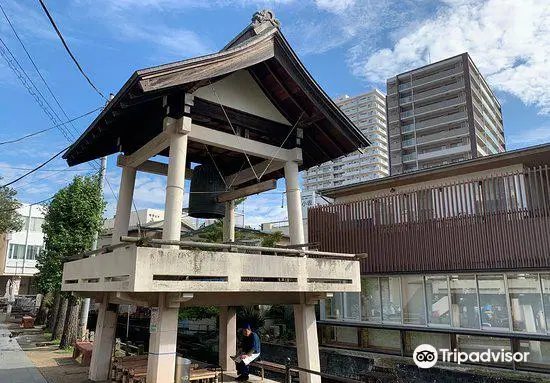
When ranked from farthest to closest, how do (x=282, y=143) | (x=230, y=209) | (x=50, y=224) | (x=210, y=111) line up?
1. (x=50, y=224)
2. (x=230, y=209)
3. (x=282, y=143)
4. (x=210, y=111)

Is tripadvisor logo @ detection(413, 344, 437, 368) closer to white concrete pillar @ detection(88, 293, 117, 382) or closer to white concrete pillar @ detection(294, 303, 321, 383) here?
white concrete pillar @ detection(294, 303, 321, 383)

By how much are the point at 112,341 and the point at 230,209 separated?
16.0 ft

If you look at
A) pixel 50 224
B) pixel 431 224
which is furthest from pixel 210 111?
pixel 50 224

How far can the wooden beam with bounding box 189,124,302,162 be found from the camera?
9680 mm

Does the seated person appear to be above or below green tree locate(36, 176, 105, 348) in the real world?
below

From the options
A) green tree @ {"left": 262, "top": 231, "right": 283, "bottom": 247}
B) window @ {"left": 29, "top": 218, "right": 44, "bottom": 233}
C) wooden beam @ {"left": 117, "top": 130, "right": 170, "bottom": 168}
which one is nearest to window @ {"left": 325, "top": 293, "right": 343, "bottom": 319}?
green tree @ {"left": 262, "top": 231, "right": 283, "bottom": 247}

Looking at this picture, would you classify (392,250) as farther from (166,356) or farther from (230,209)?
(166,356)

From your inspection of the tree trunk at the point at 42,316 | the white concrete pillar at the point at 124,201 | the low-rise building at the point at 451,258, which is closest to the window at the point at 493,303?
the low-rise building at the point at 451,258

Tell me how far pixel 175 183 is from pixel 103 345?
5.29m

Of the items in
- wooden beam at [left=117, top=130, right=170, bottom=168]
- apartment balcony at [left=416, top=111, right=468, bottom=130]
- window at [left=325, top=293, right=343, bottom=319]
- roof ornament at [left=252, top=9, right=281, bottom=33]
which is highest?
apartment balcony at [left=416, top=111, right=468, bottom=130]

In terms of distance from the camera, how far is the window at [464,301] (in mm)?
15586

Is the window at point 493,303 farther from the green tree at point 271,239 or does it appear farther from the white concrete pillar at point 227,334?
the green tree at point 271,239

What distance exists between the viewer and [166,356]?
7.98m

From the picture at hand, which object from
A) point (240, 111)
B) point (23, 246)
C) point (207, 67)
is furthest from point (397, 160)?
point (207, 67)
